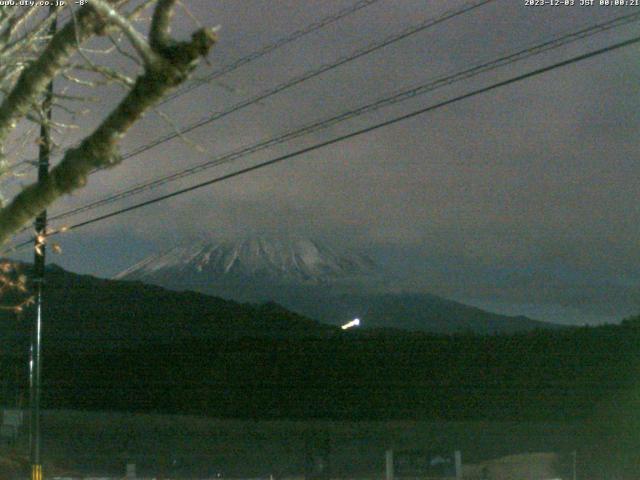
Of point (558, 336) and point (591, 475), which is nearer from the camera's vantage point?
point (591, 475)

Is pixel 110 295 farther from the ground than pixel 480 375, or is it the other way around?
pixel 110 295

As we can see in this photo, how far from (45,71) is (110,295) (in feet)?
154

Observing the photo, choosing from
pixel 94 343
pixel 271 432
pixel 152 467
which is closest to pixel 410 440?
pixel 271 432

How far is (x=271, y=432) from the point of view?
41.6m

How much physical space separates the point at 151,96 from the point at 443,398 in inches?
1475

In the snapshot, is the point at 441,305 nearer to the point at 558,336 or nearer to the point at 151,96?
the point at 558,336

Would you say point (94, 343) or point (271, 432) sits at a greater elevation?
point (94, 343)

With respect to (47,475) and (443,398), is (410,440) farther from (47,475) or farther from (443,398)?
(47,475)

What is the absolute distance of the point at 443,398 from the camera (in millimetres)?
41031

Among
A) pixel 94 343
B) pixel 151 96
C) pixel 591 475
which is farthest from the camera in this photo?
pixel 94 343

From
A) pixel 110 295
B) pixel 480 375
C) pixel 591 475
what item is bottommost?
pixel 591 475

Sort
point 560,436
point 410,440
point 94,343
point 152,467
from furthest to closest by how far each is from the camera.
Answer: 1. point 94,343
2. point 410,440
3. point 560,436
4. point 152,467

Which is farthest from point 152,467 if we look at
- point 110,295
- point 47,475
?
point 110,295

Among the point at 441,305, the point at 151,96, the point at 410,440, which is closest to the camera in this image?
Result: the point at 151,96
